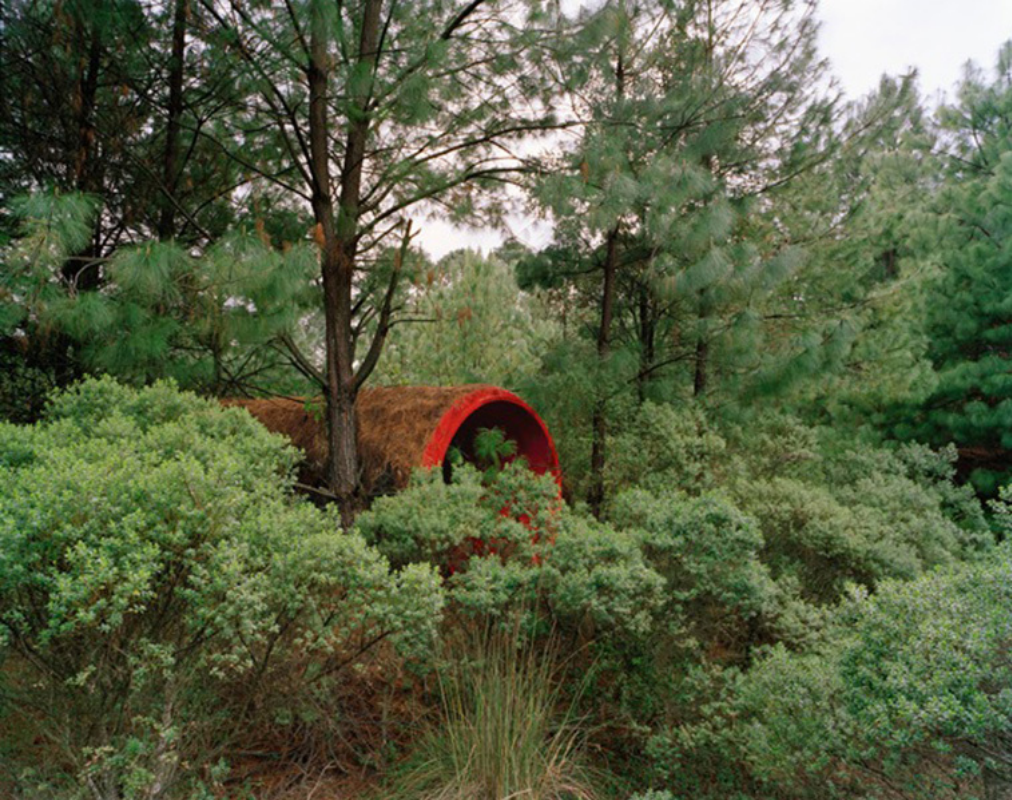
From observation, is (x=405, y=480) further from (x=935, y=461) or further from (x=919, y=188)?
(x=919, y=188)

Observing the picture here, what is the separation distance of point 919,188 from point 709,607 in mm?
8514

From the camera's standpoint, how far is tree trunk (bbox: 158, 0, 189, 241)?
5332mm

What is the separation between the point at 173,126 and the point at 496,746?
16.6 ft

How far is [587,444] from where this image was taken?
20.2 feet

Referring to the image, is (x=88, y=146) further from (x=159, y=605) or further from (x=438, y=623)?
(x=438, y=623)

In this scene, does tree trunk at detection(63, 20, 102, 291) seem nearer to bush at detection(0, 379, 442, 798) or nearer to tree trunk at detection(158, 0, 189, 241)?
tree trunk at detection(158, 0, 189, 241)

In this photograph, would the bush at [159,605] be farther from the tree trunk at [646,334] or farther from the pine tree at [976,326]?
the pine tree at [976,326]

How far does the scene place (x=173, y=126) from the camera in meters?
5.42

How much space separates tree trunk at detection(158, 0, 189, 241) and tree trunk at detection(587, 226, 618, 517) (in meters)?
3.50

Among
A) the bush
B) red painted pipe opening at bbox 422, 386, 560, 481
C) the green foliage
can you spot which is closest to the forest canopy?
the bush

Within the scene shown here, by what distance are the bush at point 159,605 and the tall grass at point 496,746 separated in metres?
0.38

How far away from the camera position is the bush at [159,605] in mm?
2062

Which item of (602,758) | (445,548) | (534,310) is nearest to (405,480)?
(445,548)

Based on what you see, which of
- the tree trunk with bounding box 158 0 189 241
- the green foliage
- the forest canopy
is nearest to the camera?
the forest canopy
